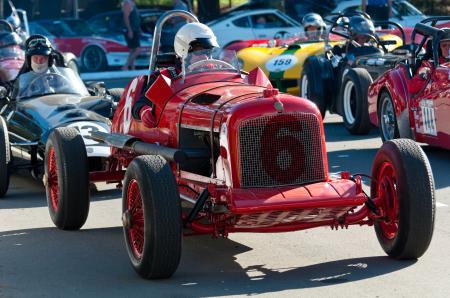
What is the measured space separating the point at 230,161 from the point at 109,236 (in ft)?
6.26

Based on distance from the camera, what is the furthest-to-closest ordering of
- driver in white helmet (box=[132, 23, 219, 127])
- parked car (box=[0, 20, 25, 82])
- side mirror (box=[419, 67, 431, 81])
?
parked car (box=[0, 20, 25, 82]) → side mirror (box=[419, 67, 431, 81]) → driver in white helmet (box=[132, 23, 219, 127])

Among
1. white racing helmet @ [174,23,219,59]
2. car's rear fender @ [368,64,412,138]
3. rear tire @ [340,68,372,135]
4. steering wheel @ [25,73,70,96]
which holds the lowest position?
rear tire @ [340,68,372,135]

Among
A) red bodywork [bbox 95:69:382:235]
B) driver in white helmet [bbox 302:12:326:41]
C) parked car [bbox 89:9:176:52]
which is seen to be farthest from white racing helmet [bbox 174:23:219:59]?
parked car [bbox 89:9:176:52]

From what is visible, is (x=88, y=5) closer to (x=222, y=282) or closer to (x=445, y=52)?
(x=445, y=52)

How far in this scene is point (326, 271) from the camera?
7.32m

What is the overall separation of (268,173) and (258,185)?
0.10 meters

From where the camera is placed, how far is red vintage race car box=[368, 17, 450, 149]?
39.1 feet

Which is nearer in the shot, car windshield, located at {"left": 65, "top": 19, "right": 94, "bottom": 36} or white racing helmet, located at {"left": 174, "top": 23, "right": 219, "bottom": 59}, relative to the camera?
white racing helmet, located at {"left": 174, "top": 23, "right": 219, "bottom": 59}

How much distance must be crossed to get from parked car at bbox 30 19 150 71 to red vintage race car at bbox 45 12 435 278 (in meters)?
19.6

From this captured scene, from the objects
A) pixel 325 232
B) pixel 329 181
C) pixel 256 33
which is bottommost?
pixel 256 33

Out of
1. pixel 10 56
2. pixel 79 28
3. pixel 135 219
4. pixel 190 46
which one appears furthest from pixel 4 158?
pixel 79 28

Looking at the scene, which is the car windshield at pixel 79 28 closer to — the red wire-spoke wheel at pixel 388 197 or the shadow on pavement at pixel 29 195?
the shadow on pavement at pixel 29 195

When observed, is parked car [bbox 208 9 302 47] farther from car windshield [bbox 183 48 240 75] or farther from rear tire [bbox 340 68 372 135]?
car windshield [bbox 183 48 240 75]

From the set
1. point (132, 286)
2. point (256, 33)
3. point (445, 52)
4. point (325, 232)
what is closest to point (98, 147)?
point (325, 232)
